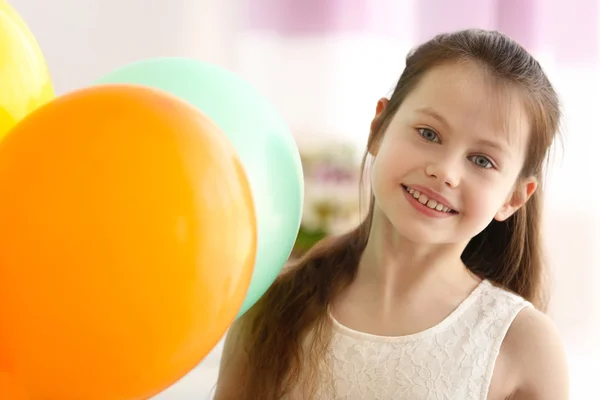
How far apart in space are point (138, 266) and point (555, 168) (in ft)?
5.06

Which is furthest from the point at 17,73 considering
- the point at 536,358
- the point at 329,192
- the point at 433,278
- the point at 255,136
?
the point at 329,192

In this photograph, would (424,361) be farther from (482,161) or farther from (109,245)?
(109,245)

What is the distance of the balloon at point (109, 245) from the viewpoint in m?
0.52

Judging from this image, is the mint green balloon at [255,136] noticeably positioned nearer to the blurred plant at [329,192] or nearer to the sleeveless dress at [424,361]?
the sleeveless dress at [424,361]

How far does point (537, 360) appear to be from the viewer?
0.98m

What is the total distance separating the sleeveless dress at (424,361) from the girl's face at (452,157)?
134mm

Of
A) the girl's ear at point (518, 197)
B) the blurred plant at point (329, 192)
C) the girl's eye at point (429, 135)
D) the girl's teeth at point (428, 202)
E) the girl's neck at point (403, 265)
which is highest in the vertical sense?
the girl's eye at point (429, 135)

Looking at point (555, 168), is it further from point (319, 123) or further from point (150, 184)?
point (150, 184)

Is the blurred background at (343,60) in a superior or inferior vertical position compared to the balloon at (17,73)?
inferior

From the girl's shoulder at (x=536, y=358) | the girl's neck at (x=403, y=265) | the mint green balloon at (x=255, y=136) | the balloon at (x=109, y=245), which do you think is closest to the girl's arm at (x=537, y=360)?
the girl's shoulder at (x=536, y=358)

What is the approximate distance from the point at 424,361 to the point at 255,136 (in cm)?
41

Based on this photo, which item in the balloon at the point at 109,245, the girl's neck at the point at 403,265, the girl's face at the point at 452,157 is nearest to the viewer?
the balloon at the point at 109,245

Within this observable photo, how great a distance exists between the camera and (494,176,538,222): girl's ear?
3.32 feet

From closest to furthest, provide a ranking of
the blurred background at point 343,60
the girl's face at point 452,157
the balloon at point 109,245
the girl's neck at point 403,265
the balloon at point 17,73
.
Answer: the balloon at point 109,245, the balloon at point 17,73, the girl's face at point 452,157, the girl's neck at point 403,265, the blurred background at point 343,60
